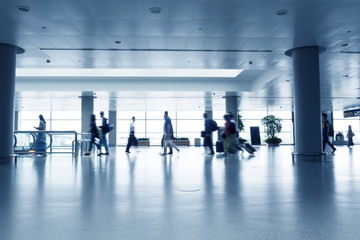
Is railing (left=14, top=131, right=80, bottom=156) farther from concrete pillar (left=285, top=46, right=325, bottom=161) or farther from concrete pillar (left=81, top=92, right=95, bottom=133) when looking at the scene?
concrete pillar (left=81, top=92, right=95, bottom=133)

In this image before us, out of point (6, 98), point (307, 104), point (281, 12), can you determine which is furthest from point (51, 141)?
point (307, 104)

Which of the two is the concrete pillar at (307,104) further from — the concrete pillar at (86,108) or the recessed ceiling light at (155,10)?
the concrete pillar at (86,108)

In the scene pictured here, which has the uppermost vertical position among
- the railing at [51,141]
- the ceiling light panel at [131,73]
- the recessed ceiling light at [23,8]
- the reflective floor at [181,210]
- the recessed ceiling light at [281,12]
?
the ceiling light panel at [131,73]

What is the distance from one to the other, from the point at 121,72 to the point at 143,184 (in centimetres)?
1483

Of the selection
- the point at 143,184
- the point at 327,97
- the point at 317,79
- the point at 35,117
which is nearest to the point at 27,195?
the point at 143,184

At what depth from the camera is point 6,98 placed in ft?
31.4

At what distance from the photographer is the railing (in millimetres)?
11625

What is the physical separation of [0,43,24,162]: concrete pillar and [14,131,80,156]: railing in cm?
197

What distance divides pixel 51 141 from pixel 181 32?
25.7 ft

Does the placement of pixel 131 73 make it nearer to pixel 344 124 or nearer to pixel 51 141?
pixel 51 141

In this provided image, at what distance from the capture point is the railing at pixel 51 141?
11625 mm

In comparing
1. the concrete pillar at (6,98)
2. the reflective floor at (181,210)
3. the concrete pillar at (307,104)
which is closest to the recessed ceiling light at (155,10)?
the reflective floor at (181,210)

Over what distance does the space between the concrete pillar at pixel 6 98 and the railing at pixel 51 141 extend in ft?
6.46

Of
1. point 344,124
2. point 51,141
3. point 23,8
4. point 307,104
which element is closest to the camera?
point 23,8
